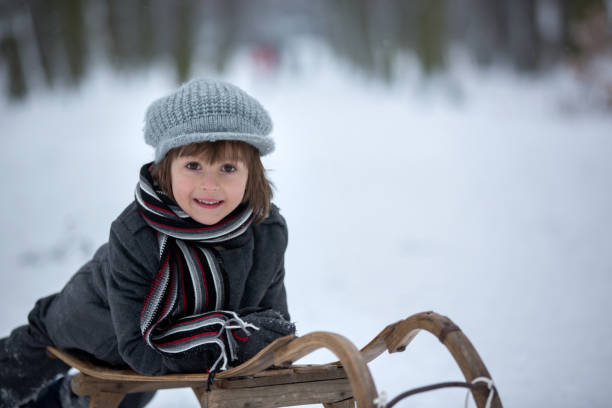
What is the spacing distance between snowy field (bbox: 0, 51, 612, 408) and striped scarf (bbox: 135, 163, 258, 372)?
787mm

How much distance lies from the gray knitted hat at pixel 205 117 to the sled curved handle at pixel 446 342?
637 mm

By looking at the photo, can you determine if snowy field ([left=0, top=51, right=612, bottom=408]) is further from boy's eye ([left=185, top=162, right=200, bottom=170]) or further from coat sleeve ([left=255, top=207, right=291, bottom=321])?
boy's eye ([left=185, top=162, right=200, bottom=170])

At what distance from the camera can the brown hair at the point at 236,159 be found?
4.51ft

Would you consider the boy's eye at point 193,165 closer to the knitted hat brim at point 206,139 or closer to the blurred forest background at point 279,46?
the knitted hat brim at point 206,139

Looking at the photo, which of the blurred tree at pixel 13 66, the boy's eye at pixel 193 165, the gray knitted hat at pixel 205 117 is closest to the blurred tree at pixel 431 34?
the blurred tree at pixel 13 66

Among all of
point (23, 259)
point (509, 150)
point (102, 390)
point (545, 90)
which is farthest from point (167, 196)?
point (545, 90)

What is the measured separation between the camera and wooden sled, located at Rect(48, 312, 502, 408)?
3.34 feet

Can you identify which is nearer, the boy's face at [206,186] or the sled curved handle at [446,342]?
the sled curved handle at [446,342]

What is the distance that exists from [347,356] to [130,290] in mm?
706

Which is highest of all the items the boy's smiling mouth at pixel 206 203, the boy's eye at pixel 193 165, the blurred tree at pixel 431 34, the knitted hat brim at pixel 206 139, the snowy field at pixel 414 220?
the blurred tree at pixel 431 34

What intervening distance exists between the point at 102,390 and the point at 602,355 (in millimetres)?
2334

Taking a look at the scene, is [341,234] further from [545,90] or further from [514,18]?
[514,18]

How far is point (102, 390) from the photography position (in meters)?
1.60

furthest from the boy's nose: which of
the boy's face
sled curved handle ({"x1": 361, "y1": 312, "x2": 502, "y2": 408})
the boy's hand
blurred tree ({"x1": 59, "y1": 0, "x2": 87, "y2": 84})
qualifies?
blurred tree ({"x1": 59, "y1": 0, "x2": 87, "y2": 84})
